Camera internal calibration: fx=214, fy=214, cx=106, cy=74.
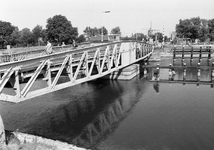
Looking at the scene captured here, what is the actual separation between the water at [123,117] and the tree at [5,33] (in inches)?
2534

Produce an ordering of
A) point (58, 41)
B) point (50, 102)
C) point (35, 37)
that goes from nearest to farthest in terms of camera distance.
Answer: point (50, 102)
point (58, 41)
point (35, 37)

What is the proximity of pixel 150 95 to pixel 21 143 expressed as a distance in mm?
19639

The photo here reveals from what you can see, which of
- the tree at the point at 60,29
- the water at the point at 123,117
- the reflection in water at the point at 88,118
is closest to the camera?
the water at the point at 123,117

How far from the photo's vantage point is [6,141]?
13.6 meters

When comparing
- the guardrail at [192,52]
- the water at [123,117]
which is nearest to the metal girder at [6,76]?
the water at [123,117]

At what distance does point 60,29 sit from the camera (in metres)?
93.4

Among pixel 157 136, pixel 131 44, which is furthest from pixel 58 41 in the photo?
pixel 157 136

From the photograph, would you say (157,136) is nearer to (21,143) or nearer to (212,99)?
(21,143)

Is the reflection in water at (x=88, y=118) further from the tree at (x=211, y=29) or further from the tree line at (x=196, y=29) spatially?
the tree at (x=211, y=29)

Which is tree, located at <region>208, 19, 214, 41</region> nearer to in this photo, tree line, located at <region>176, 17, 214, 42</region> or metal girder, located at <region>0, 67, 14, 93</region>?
tree line, located at <region>176, 17, 214, 42</region>

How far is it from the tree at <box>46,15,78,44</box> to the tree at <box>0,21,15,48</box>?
16.0 meters

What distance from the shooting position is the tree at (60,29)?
307ft

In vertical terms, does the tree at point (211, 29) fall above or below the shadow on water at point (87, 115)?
above

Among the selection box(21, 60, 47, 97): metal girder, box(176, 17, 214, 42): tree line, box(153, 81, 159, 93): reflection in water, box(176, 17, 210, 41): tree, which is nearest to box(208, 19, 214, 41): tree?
box(176, 17, 214, 42): tree line
